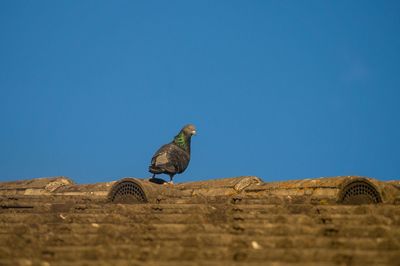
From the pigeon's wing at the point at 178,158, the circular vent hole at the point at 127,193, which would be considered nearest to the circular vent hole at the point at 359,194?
the circular vent hole at the point at 127,193

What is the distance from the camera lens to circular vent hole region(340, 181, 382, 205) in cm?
709

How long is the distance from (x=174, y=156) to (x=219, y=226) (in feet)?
15.6

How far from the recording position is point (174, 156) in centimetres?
1083

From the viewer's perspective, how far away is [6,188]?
12055 millimetres

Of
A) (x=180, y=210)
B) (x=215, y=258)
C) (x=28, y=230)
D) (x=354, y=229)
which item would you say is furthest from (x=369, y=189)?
(x=28, y=230)

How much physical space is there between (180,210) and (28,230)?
73.0 inches

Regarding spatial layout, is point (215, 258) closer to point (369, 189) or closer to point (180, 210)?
Result: point (180, 210)


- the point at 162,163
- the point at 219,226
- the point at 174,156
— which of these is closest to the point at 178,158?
the point at 174,156

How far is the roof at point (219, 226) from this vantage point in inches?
199

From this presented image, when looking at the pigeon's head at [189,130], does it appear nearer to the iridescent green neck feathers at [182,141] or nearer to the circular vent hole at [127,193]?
the iridescent green neck feathers at [182,141]

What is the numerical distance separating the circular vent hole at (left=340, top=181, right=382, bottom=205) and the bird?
403 centimetres

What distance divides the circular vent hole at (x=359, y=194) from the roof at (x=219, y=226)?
1 centimetres

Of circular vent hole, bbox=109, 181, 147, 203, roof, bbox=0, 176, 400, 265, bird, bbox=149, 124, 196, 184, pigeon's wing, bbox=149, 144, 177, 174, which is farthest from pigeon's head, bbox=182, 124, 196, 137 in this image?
circular vent hole, bbox=109, 181, 147, 203

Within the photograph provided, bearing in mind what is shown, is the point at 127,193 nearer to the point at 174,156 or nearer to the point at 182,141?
the point at 174,156
